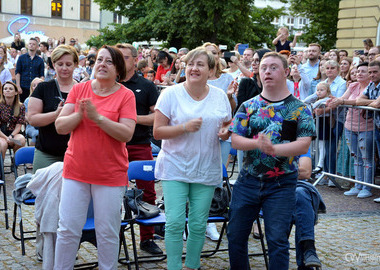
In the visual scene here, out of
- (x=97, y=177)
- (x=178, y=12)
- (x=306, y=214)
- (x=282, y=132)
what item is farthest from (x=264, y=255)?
(x=178, y=12)

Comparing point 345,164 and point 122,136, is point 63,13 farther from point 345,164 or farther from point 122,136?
point 122,136

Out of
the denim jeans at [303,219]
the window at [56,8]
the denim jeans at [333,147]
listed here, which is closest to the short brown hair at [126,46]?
the denim jeans at [303,219]

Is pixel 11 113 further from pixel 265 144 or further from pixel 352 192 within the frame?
pixel 265 144

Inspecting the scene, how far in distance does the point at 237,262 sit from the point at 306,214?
884mm

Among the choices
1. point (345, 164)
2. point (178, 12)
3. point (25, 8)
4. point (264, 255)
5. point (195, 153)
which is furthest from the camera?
point (25, 8)

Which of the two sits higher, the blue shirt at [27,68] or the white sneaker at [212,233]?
the blue shirt at [27,68]

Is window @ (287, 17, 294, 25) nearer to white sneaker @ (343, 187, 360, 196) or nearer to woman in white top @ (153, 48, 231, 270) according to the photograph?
white sneaker @ (343, 187, 360, 196)

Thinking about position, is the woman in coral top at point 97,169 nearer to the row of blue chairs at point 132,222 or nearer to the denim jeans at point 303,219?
the row of blue chairs at point 132,222

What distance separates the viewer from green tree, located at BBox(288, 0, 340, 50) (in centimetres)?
4000

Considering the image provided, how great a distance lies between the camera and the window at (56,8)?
6344 centimetres

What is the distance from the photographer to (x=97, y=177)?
14.6 ft

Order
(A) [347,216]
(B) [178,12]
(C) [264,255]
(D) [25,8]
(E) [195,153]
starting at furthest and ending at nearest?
(D) [25,8] → (B) [178,12] → (A) [347,216] → (C) [264,255] → (E) [195,153]

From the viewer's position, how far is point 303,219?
5.13 meters

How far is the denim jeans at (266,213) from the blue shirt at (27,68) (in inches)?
469
